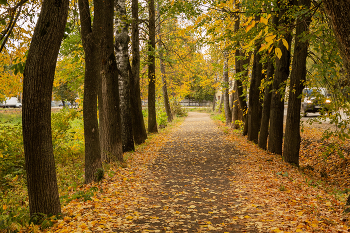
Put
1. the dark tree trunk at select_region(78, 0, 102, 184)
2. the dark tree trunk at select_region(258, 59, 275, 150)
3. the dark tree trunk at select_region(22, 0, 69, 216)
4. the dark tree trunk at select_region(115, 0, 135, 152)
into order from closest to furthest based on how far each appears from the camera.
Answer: the dark tree trunk at select_region(22, 0, 69, 216)
the dark tree trunk at select_region(78, 0, 102, 184)
the dark tree trunk at select_region(115, 0, 135, 152)
the dark tree trunk at select_region(258, 59, 275, 150)

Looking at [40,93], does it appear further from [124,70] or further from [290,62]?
[290,62]

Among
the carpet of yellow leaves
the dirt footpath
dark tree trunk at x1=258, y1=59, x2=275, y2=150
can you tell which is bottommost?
the dirt footpath

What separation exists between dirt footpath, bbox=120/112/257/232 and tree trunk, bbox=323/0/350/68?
316 cm

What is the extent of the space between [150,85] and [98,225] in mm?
13404

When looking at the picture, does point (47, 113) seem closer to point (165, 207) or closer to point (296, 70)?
point (165, 207)

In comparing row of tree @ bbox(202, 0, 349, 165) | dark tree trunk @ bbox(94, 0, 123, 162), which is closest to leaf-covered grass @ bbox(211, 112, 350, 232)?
row of tree @ bbox(202, 0, 349, 165)

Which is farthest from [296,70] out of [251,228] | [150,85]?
[150,85]

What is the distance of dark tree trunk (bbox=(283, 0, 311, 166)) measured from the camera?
349 inches

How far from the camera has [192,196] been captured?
6.52 meters

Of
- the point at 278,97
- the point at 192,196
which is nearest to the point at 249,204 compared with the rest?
the point at 192,196

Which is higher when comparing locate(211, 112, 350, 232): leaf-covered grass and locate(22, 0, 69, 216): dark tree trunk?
locate(22, 0, 69, 216): dark tree trunk

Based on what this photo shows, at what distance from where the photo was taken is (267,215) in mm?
5078

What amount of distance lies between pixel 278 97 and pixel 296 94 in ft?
4.77

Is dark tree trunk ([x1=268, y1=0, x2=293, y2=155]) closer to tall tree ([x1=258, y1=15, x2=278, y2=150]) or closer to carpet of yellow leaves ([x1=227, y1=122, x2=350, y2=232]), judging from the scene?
tall tree ([x1=258, y1=15, x2=278, y2=150])
